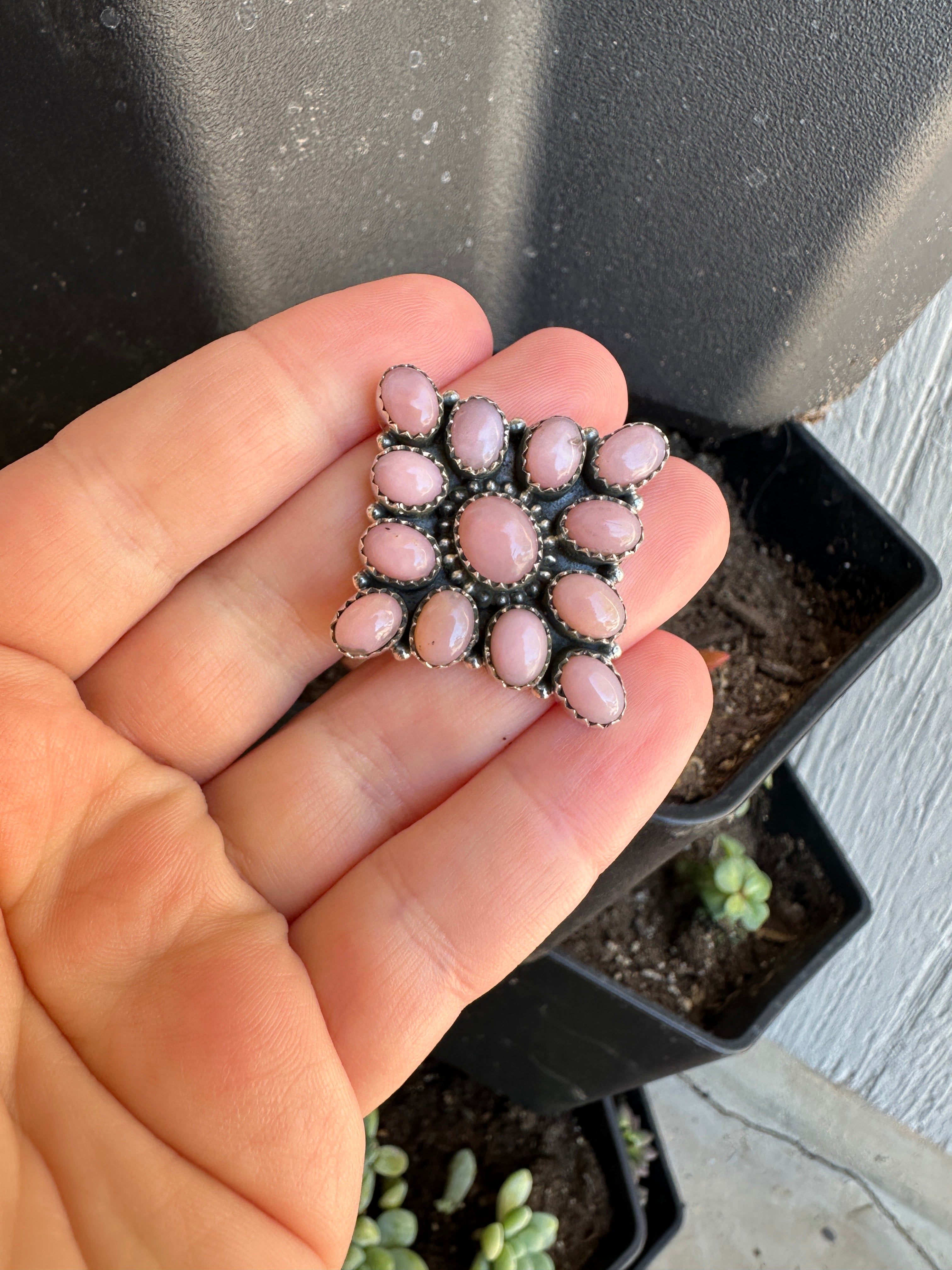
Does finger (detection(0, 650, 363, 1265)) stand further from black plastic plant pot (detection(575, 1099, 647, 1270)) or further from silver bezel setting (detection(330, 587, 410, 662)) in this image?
black plastic plant pot (detection(575, 1099, 647, 1270))

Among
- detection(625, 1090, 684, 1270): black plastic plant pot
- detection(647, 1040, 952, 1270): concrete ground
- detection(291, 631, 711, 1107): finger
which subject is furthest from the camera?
detection(647, 1040, 952, 1270): concrete ground

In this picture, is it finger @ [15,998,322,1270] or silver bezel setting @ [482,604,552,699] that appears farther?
silver bezel setting @ [482,604,552,699]

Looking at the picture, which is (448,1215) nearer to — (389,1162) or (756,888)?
(389,1162)

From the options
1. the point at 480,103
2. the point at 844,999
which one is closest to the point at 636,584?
the point at 480,103

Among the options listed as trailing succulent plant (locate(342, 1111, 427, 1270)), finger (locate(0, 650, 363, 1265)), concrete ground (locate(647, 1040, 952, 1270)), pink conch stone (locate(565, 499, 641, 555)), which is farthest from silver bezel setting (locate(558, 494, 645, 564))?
concrete ground (locate(647, 1040, 952, 1270))

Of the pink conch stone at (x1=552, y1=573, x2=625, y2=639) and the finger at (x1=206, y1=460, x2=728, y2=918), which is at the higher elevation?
the pink conch stone at (x1=552, y1=573, x2=625, y2=639)

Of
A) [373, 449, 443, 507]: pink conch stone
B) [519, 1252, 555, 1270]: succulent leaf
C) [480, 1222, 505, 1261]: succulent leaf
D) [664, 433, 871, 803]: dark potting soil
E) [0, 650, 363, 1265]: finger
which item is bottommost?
[519, 1252, 555, 1270]: succulent leaf
